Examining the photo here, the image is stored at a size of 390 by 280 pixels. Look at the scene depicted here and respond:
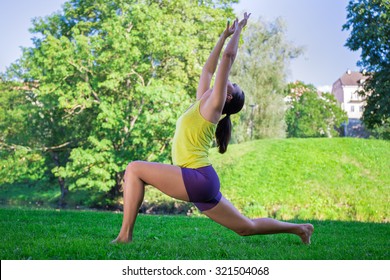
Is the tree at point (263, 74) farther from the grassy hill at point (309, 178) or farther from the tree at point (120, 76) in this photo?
the tree at point (120, 76)

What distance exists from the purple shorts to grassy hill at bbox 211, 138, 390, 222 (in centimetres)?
1285

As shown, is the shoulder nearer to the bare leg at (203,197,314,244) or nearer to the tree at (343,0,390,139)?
the bare leg at (203,197,314,244)

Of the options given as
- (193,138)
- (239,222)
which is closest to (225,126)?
(193,138)

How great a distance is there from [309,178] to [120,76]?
9.36 metres

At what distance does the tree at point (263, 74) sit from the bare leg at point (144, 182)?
2326 cm

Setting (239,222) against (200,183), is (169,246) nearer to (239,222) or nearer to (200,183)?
(239,222)

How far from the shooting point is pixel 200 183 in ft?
12.8

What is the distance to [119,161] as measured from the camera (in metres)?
17.2

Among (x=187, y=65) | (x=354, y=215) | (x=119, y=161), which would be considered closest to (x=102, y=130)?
(x=119, y=161)

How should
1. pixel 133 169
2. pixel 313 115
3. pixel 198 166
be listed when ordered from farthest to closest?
1. pixel 313 115
2. pixel 133 169
3. pixel 198 166

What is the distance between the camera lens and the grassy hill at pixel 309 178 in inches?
676

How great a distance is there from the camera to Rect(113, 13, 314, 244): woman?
3.80m

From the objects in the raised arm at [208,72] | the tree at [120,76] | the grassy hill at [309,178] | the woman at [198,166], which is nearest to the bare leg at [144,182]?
the woman at [198,166]

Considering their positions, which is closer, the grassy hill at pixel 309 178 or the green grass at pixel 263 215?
the green grass at pixel 263 215
